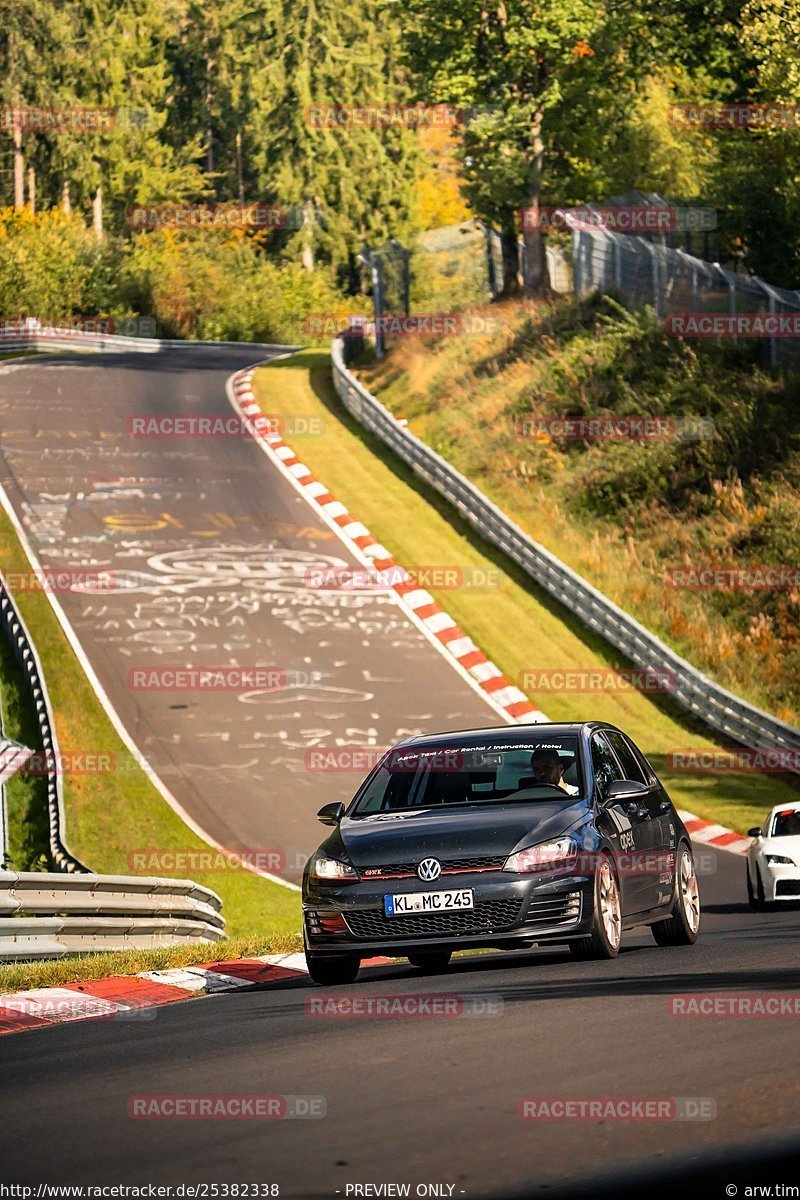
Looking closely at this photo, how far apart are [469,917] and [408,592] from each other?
71.9 feet

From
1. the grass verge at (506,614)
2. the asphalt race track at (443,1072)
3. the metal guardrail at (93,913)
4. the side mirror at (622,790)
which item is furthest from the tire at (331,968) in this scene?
the grass verge at (506,614)

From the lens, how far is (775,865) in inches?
647

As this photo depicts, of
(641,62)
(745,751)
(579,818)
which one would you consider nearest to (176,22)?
(641,62)

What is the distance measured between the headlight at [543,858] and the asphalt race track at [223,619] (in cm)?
1021

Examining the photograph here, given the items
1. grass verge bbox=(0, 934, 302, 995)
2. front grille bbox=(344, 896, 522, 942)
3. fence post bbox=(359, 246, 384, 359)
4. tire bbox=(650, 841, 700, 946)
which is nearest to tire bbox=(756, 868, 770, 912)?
tire bbox=(650, 841, 700, 946)

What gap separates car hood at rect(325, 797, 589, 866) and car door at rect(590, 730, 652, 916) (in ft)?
0.96

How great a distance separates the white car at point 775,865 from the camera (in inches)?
645

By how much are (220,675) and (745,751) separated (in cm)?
832

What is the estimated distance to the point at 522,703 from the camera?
27.6 meters

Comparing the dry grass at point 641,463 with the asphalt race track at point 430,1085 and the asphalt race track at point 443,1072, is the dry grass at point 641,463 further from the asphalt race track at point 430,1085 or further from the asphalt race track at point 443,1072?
the asphalt race track at point 430,1085

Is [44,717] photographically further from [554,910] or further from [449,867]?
[554,910]

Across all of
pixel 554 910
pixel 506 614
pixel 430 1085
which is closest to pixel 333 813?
pixel 554 910

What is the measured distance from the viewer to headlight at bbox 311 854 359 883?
10648mm

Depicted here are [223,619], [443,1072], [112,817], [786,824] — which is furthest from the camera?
[223,619]
